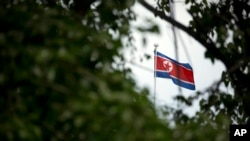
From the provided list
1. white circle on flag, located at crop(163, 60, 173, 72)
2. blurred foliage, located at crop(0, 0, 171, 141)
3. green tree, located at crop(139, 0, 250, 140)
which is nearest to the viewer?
blurred foliage, located at crop(0, 0, 171, 141)

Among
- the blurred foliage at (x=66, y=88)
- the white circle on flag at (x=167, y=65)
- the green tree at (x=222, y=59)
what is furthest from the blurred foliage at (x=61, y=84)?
the white circle on flag at (x=167, y=65)

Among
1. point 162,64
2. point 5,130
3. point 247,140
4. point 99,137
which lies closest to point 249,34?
point 247,140

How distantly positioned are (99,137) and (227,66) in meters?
1.58

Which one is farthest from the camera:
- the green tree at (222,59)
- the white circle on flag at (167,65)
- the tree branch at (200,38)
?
the white circle on flag at (167,65)

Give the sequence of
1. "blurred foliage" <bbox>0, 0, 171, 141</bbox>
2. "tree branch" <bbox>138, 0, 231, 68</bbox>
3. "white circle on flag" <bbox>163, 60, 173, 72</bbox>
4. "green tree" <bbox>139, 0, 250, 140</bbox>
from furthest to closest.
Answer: "white circle on flag" <bbox>163, 60, 173, 72</bbox>, "tree branch" <bbox>138, 0, 231, 68</bbox>, "green tree" <bbox>139, 0, 250, 140</bbox>, "blurred foliage" <bbox>0, 0, 171, 141</bbox>

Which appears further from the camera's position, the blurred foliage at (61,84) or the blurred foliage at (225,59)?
the blurred foliage at (225,59)

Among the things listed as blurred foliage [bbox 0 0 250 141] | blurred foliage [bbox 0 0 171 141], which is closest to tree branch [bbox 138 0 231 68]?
blurred foliage [bbox 0 0 250 141]

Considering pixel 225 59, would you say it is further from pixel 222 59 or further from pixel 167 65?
pixel 167 65

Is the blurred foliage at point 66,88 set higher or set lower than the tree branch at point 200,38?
lower

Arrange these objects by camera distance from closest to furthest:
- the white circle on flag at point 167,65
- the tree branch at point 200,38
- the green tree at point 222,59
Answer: the green tree at point 222,59 < the tree branch at point 200,38 < the white circle on flag at point 167,65

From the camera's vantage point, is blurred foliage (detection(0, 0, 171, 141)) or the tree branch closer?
blurred foliage (detection(0, 0, 171, 141))

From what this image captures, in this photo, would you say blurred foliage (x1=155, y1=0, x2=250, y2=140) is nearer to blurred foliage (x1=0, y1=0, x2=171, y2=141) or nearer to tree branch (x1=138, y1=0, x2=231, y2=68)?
tree branch (x1=138, y1=0, x2=231, y2=68)

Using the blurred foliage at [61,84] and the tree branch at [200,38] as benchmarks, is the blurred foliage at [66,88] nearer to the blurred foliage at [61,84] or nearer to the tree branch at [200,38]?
the blurred foliage at [61,84]

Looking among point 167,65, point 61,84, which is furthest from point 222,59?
point 167,65
